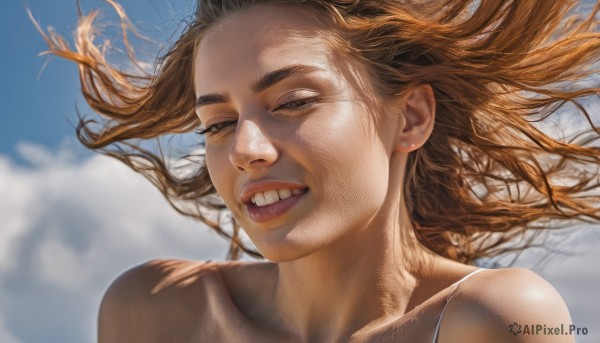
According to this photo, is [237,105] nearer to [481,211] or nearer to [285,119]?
[285,119]

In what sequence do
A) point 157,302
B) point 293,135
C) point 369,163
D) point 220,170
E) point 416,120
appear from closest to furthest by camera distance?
point 293,135, point 369,163, point 220,170, point 416,120, point 157,302

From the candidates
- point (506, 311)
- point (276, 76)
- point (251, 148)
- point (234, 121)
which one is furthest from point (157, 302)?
point (506, 311)

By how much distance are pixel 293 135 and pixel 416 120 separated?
1.87 ft

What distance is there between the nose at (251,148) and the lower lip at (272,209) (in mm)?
137

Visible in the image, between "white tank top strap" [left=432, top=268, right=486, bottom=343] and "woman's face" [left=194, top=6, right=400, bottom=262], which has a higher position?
"woman's face" [left=194, top=6, right=400, bottom=262]

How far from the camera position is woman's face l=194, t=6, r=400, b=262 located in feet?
9.02

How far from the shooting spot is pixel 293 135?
9.01 feet

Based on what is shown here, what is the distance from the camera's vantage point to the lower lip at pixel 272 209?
276cm

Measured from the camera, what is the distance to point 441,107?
3.27 meters

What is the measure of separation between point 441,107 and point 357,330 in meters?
0.92

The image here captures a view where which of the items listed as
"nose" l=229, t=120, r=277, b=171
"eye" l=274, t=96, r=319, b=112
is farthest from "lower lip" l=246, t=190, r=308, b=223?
"eye" l=274, t=96, r=319, b=112

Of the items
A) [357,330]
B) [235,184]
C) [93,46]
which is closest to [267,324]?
[357,330]

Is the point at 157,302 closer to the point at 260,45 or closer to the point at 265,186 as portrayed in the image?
the point at 265,186

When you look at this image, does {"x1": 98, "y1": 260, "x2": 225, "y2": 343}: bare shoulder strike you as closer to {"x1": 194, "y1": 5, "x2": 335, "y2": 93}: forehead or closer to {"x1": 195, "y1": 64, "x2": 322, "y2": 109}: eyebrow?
{"x1": 194, "y1": 5, "x2": 335, "y2": 93}: forehead
